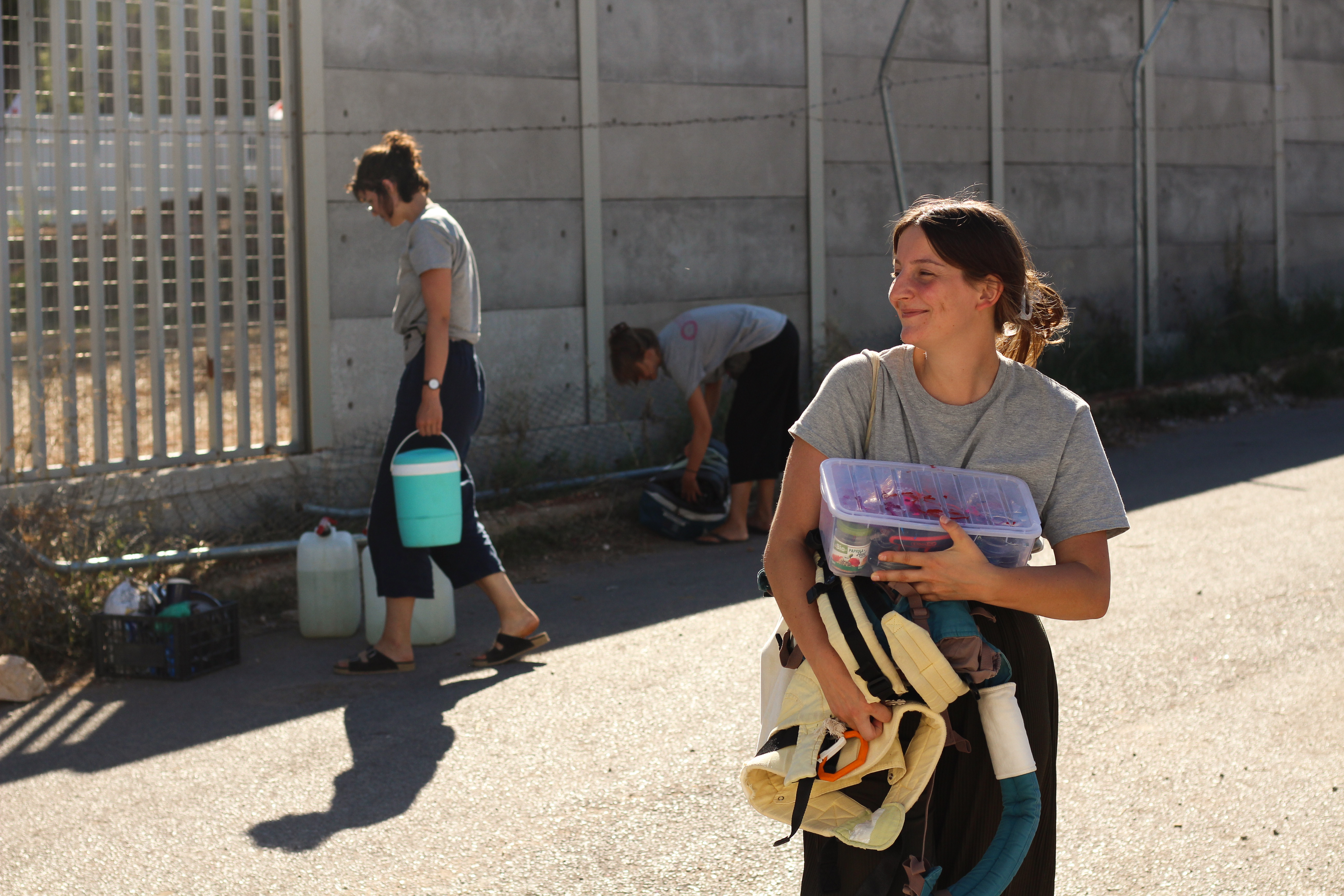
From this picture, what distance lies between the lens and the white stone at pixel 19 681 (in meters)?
5.31

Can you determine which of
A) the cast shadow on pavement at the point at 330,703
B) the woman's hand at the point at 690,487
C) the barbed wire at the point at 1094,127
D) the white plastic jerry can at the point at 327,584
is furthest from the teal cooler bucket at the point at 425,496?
the barbed wire at the point at 1094,127

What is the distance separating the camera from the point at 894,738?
238 centimetres

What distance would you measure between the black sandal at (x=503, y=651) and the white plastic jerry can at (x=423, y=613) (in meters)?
0.42

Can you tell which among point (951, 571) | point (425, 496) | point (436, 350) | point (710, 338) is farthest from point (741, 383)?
point (951, 571)

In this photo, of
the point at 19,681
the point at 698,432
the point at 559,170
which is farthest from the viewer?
the point at 559,170

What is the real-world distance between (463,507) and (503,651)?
0.64m

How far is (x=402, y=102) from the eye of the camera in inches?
349

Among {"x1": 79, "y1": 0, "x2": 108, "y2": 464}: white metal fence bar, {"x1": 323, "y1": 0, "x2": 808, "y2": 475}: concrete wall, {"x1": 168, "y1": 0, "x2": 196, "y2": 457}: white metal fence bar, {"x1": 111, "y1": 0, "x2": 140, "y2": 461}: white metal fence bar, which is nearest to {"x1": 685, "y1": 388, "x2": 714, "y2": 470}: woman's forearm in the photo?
{"x1": 323, "y1": 0, "x2": 808, "y2": 475}: concrete wall

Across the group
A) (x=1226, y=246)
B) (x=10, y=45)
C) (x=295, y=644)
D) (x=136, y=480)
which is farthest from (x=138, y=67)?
(x=1226, y=246)

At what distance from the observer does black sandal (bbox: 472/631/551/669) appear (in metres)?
5.80

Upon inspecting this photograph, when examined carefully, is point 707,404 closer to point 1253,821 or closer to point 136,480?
point 136,480

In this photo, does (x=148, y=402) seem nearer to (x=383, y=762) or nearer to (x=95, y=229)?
(x=95, y=229)

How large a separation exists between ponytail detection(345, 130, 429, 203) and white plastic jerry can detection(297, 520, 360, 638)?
1577mm

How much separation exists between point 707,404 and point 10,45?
4.47 m
